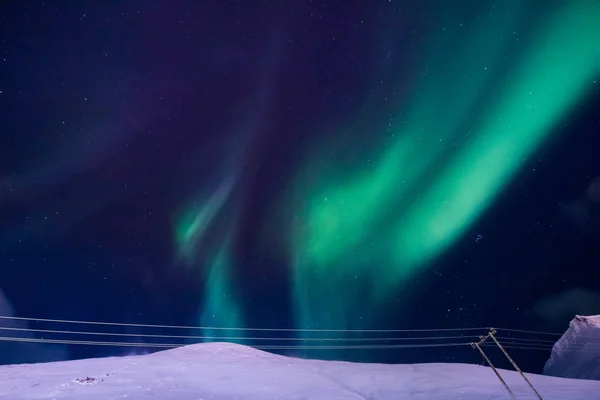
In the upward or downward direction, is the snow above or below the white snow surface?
below

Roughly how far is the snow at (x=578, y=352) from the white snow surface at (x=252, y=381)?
19.8 metres

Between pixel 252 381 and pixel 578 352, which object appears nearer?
pixel 252 381

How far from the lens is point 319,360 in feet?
108

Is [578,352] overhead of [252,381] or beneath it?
beneath

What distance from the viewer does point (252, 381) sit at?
77.4 ft

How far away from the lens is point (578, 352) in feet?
154

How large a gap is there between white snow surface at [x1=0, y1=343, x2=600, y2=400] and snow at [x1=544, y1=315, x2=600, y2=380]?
1976 centimetres

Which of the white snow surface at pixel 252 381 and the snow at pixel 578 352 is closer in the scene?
the white snow surface at pixel 252 381

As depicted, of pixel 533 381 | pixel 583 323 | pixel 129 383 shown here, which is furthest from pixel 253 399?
pixel 583 323

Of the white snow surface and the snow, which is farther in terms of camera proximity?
the snow

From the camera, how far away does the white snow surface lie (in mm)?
19672

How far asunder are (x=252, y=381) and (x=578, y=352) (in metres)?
39.2

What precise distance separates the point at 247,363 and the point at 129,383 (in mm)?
10074

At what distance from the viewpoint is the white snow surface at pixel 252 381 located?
64.5ft
